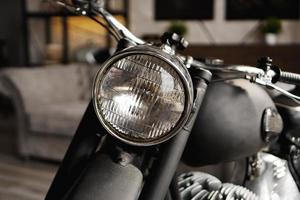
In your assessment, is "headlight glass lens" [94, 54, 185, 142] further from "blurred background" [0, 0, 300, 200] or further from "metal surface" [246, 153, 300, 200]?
"blurred background" [0, 0, 300, 200]

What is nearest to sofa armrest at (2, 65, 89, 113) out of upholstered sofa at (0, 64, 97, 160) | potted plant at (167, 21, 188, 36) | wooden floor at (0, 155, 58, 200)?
upholstered sofa at (0, 64, 97, 160)

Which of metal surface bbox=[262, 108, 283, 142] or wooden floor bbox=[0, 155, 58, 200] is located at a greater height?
metal surface bbox=[262, 108, 283, 142]

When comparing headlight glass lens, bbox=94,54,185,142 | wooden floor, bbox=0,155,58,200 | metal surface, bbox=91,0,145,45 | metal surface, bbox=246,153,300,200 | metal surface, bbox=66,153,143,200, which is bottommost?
wooden floor, bbox=0,155,58,200

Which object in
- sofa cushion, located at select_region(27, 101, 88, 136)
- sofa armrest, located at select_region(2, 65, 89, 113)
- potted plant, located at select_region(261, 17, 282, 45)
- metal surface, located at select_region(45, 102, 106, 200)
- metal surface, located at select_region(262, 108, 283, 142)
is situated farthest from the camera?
potted plant, located at select_region(261, 17, 282, 45)

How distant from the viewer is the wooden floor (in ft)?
8.20

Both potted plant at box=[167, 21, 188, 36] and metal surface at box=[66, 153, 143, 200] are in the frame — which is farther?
potted plant at box=[167, 21, 188, 36]

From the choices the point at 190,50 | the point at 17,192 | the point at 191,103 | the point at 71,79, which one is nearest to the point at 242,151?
the point at 191,103

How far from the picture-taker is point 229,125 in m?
0.79

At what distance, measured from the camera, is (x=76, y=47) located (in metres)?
5.05

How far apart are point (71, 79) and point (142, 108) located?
9.79 feet

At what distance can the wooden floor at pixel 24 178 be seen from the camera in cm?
250

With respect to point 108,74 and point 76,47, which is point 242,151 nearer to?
point 108,74

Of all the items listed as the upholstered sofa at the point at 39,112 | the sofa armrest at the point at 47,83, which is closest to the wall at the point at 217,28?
the sofa armrest at the point at 47,83

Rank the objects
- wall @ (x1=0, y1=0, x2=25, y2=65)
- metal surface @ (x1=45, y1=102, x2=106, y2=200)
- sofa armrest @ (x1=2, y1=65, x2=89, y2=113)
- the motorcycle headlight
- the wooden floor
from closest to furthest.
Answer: the motorcycle headlight < metal surface @ (x1=45, y1=102, x2=106, y2=200) < the wooden floor < sofa armrest @ (x1=2, y1=65, x2=89, y2=113) < wall @ (x1=0, y1=0, x2=25, y2=65)
